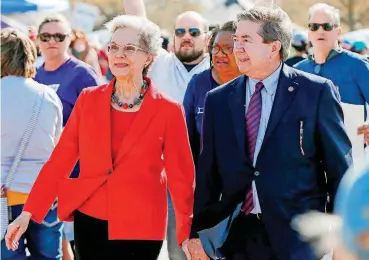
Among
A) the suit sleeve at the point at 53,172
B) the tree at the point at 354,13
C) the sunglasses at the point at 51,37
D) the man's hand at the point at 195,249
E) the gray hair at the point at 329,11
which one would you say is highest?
the tree at the point at 354,13

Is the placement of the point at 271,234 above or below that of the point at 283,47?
below

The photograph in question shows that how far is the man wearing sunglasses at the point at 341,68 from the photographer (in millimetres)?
6285

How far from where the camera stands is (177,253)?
6.11 metres

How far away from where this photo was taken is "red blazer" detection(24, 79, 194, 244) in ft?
14.7

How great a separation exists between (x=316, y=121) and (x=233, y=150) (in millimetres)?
419

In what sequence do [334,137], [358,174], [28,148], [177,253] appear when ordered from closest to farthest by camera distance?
[358,174] < [334,137] < [28,148] < [177,253]

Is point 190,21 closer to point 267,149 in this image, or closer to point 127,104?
point 127,104

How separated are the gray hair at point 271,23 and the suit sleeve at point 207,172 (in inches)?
16.6

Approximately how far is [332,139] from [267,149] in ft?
0.99

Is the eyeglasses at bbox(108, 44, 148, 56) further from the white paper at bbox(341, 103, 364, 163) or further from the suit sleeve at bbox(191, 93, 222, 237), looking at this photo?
the white paper at bbox(341, 103, 364, 163)

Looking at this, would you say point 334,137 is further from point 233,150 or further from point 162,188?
point 162,188

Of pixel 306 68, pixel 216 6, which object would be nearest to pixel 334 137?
pixel 306 68

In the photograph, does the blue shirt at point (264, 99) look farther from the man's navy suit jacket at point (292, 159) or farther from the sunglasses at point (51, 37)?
the sunglasses at point (51, 37)

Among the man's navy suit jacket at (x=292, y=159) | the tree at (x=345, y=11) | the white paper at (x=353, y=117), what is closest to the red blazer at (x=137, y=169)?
the man's navy suit jacket at (x=292, y=159)
